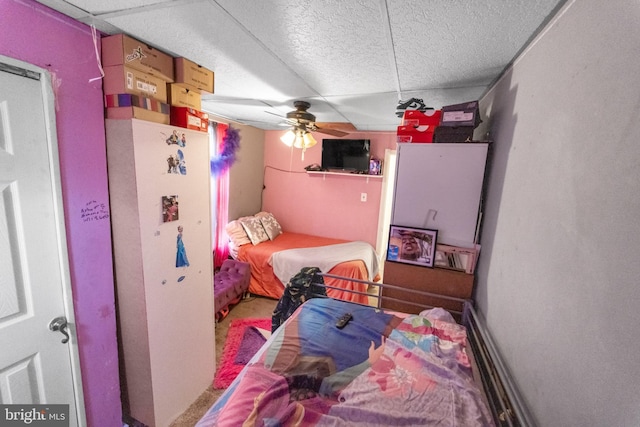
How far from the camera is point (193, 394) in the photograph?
193cm

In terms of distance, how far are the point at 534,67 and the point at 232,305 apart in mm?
3396

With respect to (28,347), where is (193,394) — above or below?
below

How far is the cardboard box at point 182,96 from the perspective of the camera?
5.31 ft

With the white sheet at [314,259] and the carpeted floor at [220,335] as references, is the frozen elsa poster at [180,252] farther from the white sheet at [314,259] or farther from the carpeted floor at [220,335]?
the white sheet at [314,259]

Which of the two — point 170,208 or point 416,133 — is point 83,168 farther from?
point 416,133

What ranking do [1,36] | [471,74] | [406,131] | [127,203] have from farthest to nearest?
[406,131] < [471,74] < [127,203] < [1,36]

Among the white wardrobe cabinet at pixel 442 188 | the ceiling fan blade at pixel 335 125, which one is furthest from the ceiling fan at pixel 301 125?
the white wardrobe cabinet at pixel 442 188

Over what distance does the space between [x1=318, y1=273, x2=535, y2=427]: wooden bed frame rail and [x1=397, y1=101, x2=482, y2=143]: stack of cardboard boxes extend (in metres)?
1.02

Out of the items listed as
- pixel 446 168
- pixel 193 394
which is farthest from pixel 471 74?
pixel 193 394

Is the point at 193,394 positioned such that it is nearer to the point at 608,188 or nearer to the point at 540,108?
the point at 608,188

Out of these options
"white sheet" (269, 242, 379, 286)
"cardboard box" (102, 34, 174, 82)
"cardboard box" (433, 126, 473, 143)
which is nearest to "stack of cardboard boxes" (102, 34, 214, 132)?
"cardboard box" (102, 34, 174, 82)

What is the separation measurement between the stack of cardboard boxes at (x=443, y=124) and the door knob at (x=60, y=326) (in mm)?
2171

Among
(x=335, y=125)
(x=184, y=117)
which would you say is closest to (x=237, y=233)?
(x=335, y=125)

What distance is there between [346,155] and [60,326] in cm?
365
